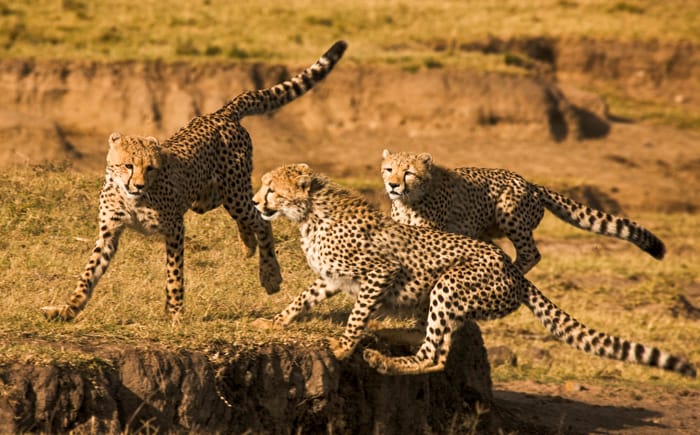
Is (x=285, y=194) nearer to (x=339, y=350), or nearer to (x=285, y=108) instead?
(x=339, y=350)

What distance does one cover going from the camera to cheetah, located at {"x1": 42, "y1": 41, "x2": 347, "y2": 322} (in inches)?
364

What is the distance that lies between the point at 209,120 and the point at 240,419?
3047 millimetres

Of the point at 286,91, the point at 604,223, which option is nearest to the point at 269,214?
the point at 286,91

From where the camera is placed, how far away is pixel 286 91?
11.3 m

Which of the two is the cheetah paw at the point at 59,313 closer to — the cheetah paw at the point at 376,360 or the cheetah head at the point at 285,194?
the cheetah head at the point at 285,194

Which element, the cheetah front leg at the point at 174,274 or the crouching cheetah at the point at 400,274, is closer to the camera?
the crouching cheetah at the point at 400,274

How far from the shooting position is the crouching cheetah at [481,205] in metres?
10.3

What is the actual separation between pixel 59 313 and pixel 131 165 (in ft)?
3.49

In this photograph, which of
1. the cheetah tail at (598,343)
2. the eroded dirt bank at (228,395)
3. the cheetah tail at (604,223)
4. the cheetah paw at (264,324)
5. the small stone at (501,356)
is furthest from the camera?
the small stone at (501,356)

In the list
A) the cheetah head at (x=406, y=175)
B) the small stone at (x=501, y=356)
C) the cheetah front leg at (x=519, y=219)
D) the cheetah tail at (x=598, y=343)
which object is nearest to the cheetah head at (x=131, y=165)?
Result: the cheetah head at (x=406, y=175)

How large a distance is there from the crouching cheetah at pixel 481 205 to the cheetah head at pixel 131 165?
6.03 feet

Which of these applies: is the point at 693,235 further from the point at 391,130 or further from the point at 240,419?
the point at 240,419

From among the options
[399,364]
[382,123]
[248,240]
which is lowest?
[399,364]

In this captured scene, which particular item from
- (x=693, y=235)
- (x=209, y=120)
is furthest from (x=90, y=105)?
(x=209, y=120)
